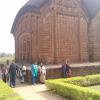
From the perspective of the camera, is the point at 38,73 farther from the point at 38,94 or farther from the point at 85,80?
the point at 38,94

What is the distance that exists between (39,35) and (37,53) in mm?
1529

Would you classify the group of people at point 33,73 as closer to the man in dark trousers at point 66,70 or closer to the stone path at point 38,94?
the man in dark trousers at point 66,70

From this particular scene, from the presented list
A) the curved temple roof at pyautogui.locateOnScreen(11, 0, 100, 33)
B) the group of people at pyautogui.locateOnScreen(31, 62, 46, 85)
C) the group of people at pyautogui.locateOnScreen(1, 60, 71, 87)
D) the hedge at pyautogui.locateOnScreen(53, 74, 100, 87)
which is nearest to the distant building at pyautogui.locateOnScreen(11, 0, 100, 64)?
the curved temple roof at pyautogui.locateOnScreen(11, 0, 100, 33)

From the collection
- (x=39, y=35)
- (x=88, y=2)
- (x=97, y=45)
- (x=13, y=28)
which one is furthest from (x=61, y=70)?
Result: (x=13, y=28)

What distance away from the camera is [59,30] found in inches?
871

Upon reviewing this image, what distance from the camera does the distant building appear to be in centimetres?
2170

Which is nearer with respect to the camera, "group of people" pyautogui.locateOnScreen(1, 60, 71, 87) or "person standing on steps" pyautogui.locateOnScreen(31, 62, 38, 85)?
"group of people" pyautogui.locateOnScreen(1, 60, 71, 87)

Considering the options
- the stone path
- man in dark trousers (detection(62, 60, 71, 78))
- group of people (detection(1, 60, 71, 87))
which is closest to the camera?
the stone path

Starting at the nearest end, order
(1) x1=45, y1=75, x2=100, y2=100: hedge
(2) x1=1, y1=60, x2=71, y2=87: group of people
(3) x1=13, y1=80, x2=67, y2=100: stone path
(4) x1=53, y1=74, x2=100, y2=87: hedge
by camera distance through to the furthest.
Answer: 1. (1) x1=45, y1=75, x2=100, y2=100: hedge
2. (3) x1=13, y1=80, x2=67, y2=100: stone path
3. (4) x1=53, y1=74, x2=100, y2=87: hedge
4. (2) x1=1, y1=60, x2=71, y2=87: group of people

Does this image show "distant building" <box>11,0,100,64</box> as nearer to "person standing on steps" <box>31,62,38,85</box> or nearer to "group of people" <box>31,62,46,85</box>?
"group of people" <box>31,62,46,85</box>

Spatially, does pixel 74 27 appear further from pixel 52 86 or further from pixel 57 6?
pixel 52 86

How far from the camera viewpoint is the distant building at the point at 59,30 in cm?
2170

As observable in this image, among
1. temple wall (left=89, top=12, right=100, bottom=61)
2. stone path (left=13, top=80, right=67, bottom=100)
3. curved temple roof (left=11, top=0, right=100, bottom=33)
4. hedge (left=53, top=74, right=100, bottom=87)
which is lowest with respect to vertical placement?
stone path (left=13, top=80, right=67, bottom=100)

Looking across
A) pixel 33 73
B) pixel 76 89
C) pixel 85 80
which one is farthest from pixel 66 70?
pixel 76 89
